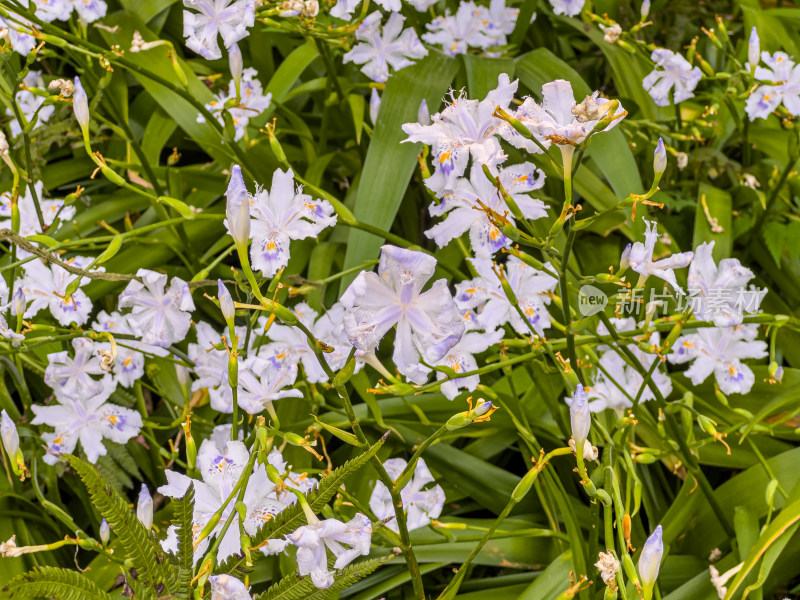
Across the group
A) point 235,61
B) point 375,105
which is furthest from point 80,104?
point 375,105

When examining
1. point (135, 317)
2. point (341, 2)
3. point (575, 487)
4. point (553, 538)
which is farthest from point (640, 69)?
point (135, 317)

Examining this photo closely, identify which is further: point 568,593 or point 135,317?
point 135,317

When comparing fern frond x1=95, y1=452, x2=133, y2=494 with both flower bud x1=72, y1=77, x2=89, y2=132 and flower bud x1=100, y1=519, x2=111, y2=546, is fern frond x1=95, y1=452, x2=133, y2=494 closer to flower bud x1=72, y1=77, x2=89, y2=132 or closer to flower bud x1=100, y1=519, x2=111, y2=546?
flower bud x1=100, y1=519, x2=111, y2=546

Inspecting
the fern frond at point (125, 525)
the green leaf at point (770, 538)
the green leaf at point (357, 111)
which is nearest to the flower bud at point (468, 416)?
the fern frond at point (125, 525)

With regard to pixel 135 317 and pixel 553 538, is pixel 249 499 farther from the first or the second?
pixel 553 538

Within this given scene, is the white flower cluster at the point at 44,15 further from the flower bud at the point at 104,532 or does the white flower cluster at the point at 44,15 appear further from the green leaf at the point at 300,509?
the green leaf at the point at 300,509

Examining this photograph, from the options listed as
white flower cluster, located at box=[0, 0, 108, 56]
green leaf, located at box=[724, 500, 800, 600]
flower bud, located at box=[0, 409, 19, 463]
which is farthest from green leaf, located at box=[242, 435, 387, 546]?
white flower cluster, located at box=[0, 0, 108, 56]
